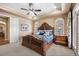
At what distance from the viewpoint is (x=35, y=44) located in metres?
2.52

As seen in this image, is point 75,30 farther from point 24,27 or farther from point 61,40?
point 24,27

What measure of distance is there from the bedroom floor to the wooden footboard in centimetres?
7

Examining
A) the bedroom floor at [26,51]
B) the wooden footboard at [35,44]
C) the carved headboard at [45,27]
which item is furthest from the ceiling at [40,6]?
the bedroom floor at [26,51]

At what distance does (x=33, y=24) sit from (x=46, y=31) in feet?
0.94

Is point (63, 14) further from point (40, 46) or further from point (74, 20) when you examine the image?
point (40, 46)

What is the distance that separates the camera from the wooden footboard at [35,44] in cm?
247

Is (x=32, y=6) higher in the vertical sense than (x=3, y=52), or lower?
higher

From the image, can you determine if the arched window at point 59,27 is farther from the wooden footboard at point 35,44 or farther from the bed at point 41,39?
the wooden footboard at point 35,44

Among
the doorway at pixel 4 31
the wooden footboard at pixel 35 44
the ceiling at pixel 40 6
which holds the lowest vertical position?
the wooden footboard at pixel 35 44

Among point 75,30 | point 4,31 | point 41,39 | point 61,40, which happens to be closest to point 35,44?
point 41,39

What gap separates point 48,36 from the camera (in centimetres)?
252

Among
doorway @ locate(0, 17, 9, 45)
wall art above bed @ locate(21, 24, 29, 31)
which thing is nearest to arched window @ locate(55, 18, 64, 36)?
wall art above bed @ locate(21, 24, 29, 31)

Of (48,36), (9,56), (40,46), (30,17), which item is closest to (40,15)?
(30,17)

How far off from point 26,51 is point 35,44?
0.22 meters
